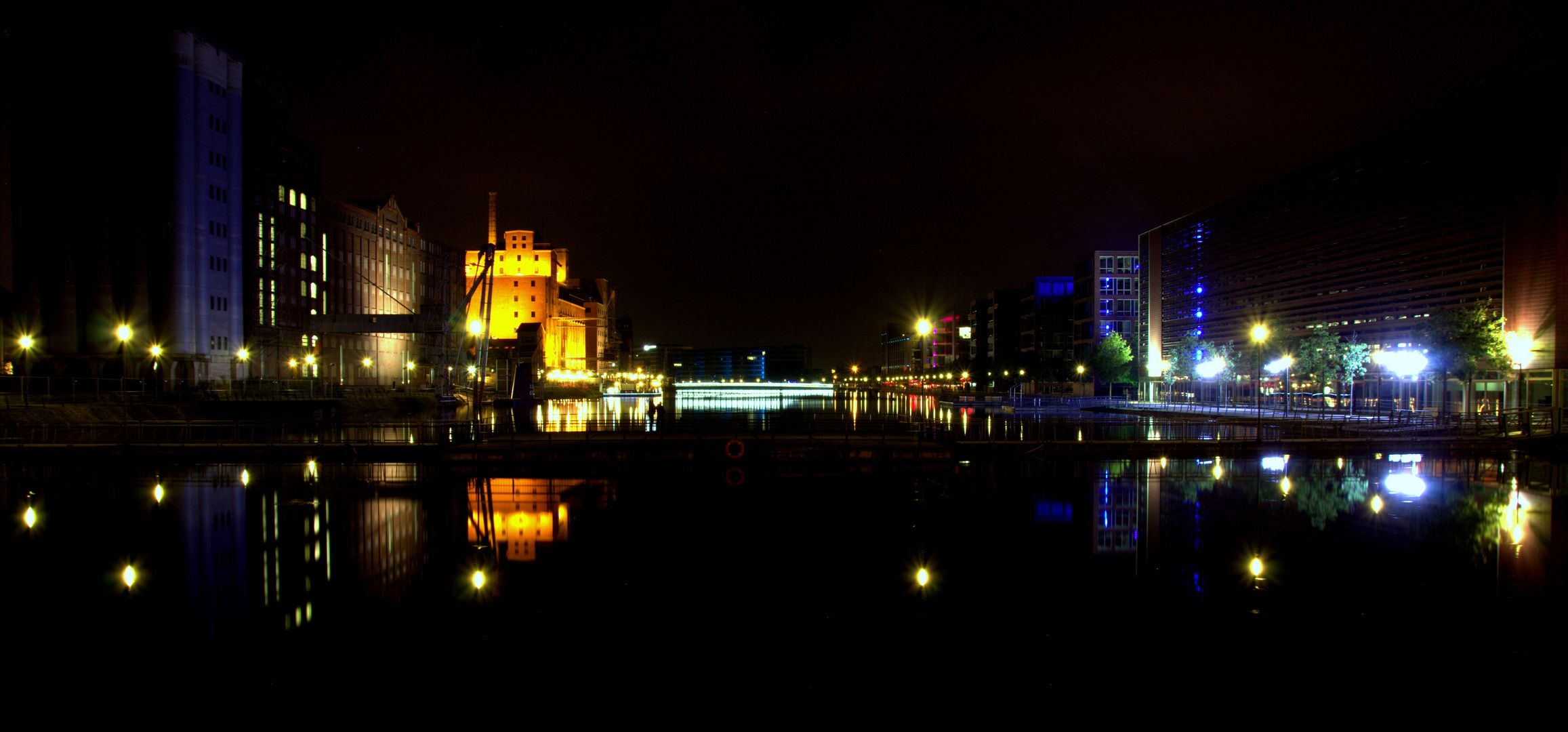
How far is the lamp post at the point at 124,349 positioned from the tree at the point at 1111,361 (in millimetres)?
90921

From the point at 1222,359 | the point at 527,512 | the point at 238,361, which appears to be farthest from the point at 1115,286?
the point at 527,512

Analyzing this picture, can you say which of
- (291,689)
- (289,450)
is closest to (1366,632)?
(291,689)

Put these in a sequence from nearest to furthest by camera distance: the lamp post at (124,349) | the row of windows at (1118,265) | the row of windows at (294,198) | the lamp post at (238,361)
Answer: the lamp post at (124,349), the lamp post at (238,361), the row of windows at (294,198), the row of windows at (1118,265)

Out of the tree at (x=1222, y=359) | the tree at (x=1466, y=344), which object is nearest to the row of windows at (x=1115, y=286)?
the tree at (x=1222, y=359)

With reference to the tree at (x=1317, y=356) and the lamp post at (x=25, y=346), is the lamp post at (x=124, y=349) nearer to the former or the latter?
the lamp post at (x=25, y=346)

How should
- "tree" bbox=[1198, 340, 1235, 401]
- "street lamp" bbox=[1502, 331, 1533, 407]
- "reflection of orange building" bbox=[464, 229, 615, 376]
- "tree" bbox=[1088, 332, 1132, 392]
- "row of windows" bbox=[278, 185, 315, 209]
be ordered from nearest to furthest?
1. "street lamp" bbox=[1502, 331, 1533, 407]
2. "tree" bbox=[1198, 340, 1235, 401]
3. "tree" bbox=[1088, 332, 1132, 392]
4. "row of windows" bbox=[278, 185, 315, 209]
5. "reflection of orange building" bbox=[464, 229, 615, 376]

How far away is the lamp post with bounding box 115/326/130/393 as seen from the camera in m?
67.9

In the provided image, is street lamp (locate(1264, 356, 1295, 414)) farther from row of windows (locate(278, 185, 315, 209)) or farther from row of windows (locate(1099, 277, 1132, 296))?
row of windows (locate(278, 185, 315, 209))

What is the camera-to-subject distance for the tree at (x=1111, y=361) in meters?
90.9

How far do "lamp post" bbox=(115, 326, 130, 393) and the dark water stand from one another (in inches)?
2253

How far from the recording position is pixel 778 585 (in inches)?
475

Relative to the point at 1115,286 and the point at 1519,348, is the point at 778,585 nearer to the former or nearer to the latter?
the point at 1519,348

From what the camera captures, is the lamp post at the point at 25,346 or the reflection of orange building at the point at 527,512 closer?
the reflection of orange building at the point at 527,512

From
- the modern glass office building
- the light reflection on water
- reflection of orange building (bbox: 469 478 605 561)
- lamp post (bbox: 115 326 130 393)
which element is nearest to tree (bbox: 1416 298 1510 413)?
the modern glass office building
